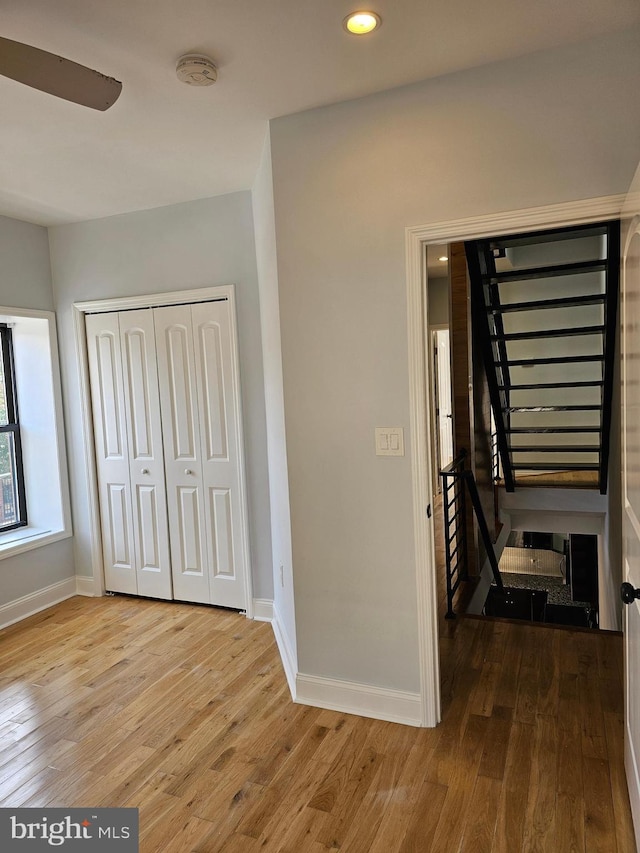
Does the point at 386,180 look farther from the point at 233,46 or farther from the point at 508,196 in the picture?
the point at 233,46

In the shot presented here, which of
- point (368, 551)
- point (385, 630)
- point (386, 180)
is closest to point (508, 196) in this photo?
point (386, 180)

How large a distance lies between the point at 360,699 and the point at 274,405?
148 cm

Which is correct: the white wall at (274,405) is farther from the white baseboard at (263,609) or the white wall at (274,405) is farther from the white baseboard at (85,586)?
the white baseboard at (85,586)

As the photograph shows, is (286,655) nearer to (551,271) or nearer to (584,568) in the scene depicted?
(551,271)

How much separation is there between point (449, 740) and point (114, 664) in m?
1.84

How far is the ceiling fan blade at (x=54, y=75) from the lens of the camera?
1.36 meters

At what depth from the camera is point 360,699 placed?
248 cm

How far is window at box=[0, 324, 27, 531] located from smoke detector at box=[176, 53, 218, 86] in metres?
2.73

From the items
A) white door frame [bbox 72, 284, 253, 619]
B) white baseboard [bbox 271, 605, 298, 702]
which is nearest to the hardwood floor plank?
white baseboard [bbox 271, 605, 298, 702]

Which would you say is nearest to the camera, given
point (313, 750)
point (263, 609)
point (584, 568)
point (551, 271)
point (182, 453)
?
point (313, 750)

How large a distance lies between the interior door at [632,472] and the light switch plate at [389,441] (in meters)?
0.82

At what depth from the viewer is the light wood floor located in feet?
6.02

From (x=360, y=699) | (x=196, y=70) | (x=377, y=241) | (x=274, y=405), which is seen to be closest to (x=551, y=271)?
(x=377, y=241)

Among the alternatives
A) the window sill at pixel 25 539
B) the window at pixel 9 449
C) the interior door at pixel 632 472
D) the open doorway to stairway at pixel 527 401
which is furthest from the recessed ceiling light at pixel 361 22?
the window sill at pixel 25 539
